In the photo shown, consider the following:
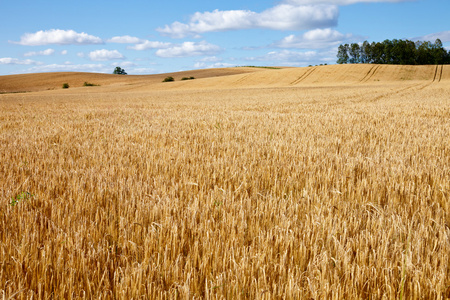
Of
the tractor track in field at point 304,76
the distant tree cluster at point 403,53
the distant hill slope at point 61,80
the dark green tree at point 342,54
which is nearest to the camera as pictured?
the tractor track in field at point 304,76

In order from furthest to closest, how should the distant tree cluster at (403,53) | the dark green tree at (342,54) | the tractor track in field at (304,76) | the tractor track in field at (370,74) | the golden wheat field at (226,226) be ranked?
1. the dark green tree at (342,54)
2. the distant tree cluster at (403,53)
3. the tractor track in field at (304,76)
4. the tractor track in field at (370,74)
5. the golden wheat field at (226,226)

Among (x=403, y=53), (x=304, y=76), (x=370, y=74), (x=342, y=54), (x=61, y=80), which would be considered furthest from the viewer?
(x=342, y=54)

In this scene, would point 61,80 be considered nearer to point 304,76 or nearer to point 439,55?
point 304,76

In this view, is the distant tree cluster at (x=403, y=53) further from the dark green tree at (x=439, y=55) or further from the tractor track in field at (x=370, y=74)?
the tractor track in field at (x=370, y=74)

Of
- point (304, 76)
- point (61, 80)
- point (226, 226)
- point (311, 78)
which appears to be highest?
point (61, 80)

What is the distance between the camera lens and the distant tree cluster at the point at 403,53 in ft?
362

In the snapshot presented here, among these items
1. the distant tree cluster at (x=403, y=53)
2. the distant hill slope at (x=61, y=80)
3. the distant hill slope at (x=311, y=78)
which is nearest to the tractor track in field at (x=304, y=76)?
the distant hill slope at (x=311, y=78)

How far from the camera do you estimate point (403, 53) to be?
11038 cm

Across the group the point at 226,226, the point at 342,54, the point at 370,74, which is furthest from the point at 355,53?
the point at 226,226

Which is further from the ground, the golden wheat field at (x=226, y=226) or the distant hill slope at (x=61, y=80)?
the distant hill slope at (x=61, y=80)

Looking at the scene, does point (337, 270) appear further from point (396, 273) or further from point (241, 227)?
point (241, 227)

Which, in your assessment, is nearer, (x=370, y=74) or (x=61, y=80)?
(x=370, y=74)

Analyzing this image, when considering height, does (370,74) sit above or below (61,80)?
below

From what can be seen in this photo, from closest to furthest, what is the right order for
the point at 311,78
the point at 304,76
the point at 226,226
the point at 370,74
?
the point at 226,226
the point at 311,78
the point at 370,74
the point at 304,76
